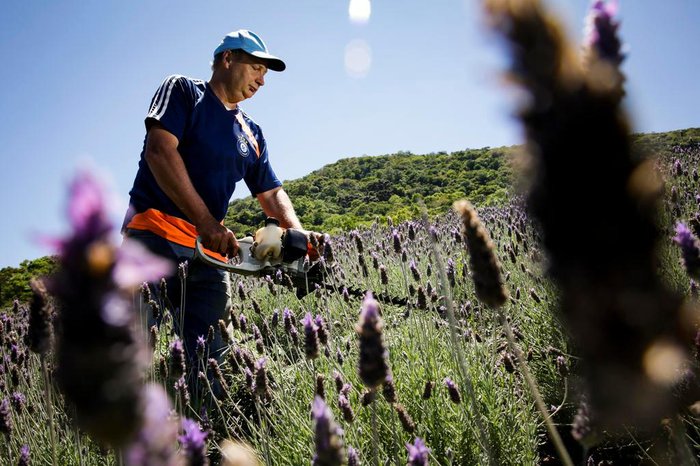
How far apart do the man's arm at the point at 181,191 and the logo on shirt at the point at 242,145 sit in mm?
911

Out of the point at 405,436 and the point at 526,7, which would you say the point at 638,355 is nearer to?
the point at 526,7

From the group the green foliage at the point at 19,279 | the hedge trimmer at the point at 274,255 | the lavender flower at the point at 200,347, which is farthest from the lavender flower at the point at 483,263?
the green foliage at the point at 19,279

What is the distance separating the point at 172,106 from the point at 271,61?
3.42 feet

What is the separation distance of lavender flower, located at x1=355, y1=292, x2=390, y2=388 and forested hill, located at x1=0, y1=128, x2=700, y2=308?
19782 mm

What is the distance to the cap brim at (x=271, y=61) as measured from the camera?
3.96 metres

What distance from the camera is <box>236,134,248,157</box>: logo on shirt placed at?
431cm

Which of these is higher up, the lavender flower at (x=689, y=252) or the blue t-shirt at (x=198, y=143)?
the blue t-shirt at (x=198, y=143)

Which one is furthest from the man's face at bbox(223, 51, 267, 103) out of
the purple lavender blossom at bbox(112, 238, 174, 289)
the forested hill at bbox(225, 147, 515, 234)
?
the forested hill at bbox(225, 147, 515, 234)

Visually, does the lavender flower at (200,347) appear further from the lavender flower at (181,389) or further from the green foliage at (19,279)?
the green foliage at (19,279)

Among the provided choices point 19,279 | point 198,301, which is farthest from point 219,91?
point 19,279

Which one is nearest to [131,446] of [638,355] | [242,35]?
[638,355]

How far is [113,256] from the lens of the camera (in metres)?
0.55

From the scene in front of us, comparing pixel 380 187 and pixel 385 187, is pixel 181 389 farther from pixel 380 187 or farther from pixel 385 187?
pixel 380 187

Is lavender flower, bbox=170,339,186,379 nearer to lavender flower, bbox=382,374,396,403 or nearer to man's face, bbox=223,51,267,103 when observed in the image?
lavender flower, bbox=382,374,396,403
